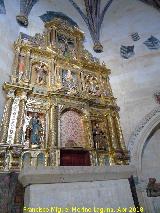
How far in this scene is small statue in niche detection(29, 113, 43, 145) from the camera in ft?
23.7

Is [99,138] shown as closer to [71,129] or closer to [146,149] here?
[71,129]

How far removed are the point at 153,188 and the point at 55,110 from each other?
4.63 m

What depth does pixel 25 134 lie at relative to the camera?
723 centimetres

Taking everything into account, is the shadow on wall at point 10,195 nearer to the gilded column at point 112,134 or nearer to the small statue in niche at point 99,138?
the small statue in niche at point 99,138

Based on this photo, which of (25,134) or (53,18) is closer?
(25,134)

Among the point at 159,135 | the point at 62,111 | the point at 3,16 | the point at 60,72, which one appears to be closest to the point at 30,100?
the point at 62,111

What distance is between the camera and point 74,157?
7.37 meters

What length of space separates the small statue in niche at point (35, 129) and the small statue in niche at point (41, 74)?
5.76ft

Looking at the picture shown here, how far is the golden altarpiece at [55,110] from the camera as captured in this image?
22.6 ft

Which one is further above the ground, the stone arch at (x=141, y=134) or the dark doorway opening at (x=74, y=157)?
the stone arch at (x=141, y=134)

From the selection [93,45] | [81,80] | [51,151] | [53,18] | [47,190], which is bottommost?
[47,190]

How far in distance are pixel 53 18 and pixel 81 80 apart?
15.8ft

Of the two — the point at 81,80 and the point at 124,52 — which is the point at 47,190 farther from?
the point at 124,52

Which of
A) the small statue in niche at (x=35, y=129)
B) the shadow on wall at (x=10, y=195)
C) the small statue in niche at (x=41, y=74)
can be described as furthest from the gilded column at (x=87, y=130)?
the shadow on wall at (x=10, y=195)
